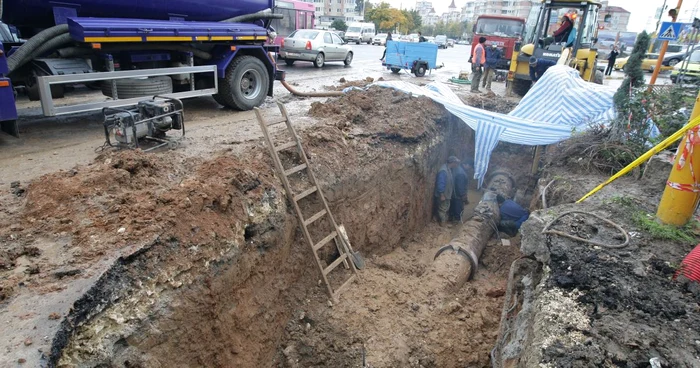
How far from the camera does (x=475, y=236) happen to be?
7.00 meters

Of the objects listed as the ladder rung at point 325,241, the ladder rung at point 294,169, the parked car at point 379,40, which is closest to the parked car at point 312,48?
the ladder rung at point 294,169

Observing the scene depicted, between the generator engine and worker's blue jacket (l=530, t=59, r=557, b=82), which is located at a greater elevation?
worker's blue jacket (l=530, t=59, r=557, b=82)

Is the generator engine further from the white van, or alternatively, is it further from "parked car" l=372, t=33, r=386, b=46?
the white van

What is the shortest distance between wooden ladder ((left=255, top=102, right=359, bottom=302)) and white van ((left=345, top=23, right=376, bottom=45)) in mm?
35202

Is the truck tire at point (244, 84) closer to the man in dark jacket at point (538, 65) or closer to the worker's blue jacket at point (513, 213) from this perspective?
the worker's blue jacket at point (513, 213)

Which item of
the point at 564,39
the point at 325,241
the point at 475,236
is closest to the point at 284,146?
the point at 325,241

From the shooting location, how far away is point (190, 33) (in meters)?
7.59

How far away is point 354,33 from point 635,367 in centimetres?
3886

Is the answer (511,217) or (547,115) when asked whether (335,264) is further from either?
(547,115)

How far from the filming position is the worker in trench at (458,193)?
8.59 meters

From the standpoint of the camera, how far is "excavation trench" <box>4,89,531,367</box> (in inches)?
130

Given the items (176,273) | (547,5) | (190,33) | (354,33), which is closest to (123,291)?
(176,273)

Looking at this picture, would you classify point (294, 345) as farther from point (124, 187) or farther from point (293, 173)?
point (124, 187)

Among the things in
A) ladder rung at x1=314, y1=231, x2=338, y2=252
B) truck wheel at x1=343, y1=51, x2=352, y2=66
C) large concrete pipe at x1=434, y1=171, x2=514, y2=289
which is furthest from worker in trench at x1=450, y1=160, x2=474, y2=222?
truck wheel at x1=343, y1=51, x2=352, y2=66
